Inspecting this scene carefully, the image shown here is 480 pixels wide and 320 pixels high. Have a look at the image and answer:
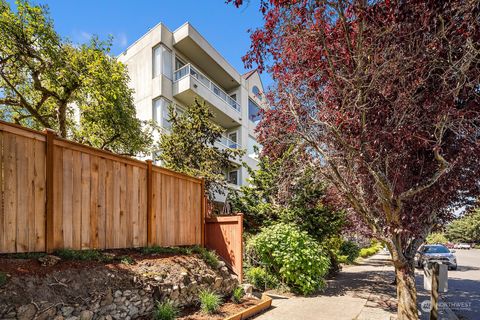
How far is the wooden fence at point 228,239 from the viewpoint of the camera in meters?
7.41

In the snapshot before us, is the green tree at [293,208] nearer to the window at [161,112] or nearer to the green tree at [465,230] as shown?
the window at [161,112]

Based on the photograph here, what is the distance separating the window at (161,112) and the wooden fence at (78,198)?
8648 millimetres

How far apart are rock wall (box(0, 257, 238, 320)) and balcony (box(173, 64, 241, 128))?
9.72 metres

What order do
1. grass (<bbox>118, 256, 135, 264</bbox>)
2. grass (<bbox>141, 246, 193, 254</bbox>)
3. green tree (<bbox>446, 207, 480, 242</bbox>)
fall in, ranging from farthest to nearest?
green tree (<bbox>446, 207, 480, 242</bbox>)
grass (<bbox>141, 246, 193, 254</bbox>)
grass (<bbox>118, 256, 135, 264</bbox>)

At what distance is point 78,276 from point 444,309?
872cm

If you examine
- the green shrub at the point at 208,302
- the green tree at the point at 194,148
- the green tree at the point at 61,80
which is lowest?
the green shrub at the point at 208,302

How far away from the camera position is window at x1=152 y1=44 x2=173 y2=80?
15.1 meters

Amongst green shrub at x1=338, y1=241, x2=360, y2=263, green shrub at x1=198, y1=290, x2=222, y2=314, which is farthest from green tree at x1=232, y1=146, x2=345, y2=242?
green shrub at x1=338, y1=241, x2=360, y2=263

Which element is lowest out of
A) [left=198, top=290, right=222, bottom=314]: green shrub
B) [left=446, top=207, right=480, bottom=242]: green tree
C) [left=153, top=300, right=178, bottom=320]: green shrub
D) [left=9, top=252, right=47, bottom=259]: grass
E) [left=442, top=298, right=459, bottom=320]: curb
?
[left=446, top=207, right=480, bottom=242]: green tree

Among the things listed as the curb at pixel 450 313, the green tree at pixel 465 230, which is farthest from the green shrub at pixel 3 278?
the green tree at pixel 465 230

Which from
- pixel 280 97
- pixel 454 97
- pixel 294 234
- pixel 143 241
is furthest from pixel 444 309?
pixel 143 241

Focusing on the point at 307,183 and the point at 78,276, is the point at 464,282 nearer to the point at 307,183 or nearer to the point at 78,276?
the point at 307,183

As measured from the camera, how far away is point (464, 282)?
467 inches

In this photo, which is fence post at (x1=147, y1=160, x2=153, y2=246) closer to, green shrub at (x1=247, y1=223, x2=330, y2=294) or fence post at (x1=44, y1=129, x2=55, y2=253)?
fence post at (x1=44, y1=129, x2=55, y2=253)
